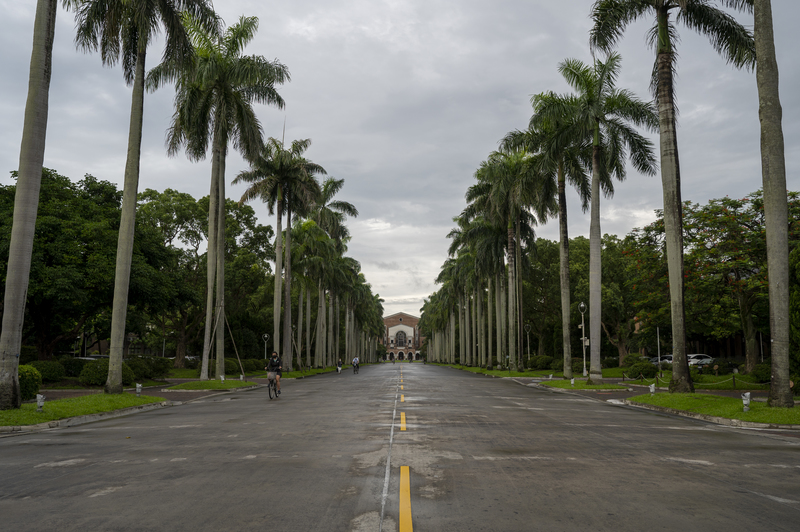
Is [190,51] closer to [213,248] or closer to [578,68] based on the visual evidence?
[213,248]

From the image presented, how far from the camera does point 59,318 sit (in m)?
31.2

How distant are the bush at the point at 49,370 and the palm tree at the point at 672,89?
1011 inches

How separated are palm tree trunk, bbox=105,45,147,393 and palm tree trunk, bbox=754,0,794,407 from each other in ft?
62.0

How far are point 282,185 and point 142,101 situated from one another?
2104 cm

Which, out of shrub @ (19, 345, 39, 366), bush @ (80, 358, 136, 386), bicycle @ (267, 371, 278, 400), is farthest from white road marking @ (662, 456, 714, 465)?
shrub @ (19, 345, 39, 366)

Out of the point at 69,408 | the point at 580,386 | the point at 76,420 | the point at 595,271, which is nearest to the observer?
the point at 76,420

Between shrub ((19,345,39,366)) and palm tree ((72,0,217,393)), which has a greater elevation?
palm tree ((72,0,217,393))

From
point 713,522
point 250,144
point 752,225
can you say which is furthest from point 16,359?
point 752,225

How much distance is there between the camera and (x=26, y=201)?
14.8 m

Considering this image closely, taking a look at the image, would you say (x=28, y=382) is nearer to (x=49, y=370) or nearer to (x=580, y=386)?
(x=49, y=370)

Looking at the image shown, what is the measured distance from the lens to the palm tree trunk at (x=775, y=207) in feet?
47.8

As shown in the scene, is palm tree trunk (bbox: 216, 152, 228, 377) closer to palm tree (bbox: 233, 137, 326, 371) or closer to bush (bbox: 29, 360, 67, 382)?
bush (bbox: 29, 360, 67, 382)

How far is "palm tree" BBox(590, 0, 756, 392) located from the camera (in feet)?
62.2

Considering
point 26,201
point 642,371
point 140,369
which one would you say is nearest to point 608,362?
point 642,371
